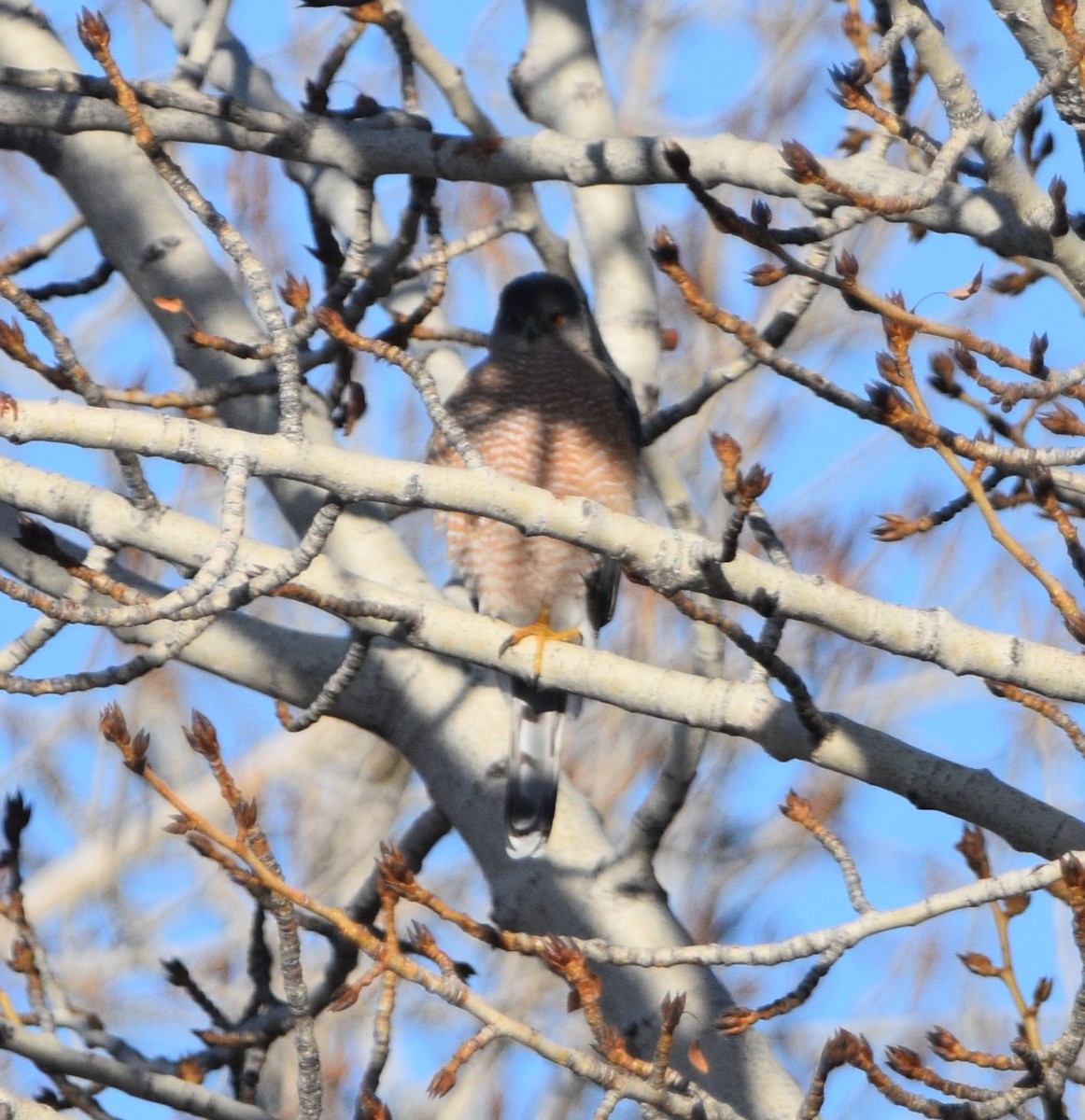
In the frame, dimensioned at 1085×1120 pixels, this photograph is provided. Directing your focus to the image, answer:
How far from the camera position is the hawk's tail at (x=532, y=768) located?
4125 millimetres

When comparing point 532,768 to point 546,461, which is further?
point 546,461

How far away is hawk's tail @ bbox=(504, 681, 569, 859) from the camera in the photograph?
4125mm

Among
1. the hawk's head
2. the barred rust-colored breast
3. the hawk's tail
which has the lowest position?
the hawk's tail

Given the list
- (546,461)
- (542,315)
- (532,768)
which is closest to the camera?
(532,768)

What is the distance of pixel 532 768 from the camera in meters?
4.69

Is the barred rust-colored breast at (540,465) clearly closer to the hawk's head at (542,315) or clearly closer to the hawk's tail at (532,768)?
the hawk's head at (542,315)

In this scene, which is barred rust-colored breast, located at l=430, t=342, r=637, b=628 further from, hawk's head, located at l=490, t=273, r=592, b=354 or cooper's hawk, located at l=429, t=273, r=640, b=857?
hawk's head, located at l=490, t=273, r=592, b=354

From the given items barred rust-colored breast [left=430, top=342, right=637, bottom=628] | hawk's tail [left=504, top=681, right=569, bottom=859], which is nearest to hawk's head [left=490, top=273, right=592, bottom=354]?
barred rust-colored breast [left=430, top=342, right=637, bottom=628]

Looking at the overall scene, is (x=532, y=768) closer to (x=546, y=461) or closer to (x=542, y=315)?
(x=546, y=461)

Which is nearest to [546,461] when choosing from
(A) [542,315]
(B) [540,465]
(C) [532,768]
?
(B) [540,465]

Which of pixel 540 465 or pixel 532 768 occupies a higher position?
pixel 540 465

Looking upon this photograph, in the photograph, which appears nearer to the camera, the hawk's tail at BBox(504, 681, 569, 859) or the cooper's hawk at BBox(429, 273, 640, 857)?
the hawk's tail at BBox(504, 681, 569, 859)

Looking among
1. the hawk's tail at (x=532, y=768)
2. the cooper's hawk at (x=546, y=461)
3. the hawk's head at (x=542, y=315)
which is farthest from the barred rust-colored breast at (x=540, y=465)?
the hawk's tail at (x=532, y=768)

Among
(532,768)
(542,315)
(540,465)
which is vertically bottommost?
(532,768)
